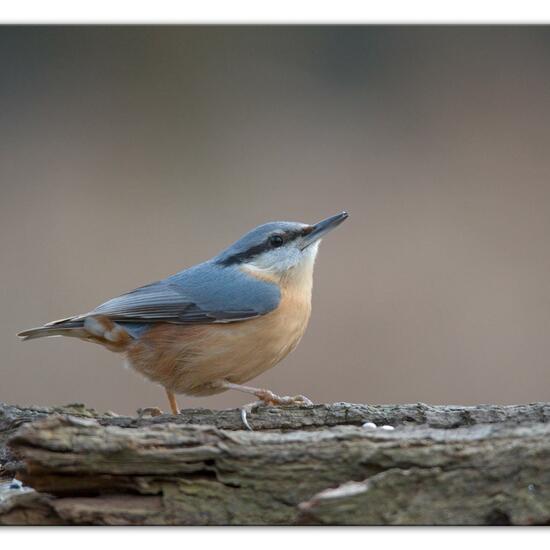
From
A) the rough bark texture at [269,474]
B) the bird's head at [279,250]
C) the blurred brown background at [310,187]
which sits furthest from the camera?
the blurred brown background at [310,187]

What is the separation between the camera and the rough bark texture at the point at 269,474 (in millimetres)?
Result: 2236

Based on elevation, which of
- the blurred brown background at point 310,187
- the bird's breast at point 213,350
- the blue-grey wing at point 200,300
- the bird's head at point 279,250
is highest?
the blurred brown background at point 310,187

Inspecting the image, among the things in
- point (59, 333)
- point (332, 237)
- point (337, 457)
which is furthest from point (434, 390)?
point (337, 457)

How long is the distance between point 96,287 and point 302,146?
1736 mm

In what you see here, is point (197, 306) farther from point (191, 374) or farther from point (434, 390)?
point (434, 390)

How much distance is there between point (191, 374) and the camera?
325 cm

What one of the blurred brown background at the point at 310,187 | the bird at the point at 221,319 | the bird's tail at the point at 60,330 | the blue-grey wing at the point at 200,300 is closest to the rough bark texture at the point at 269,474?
the bird at the point at 221,319

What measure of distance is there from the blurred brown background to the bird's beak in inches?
73.5

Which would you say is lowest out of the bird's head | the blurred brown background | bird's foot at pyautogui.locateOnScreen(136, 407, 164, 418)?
bird's foot at pyautogui.locateOnScreen(136, 407, 164, 418)

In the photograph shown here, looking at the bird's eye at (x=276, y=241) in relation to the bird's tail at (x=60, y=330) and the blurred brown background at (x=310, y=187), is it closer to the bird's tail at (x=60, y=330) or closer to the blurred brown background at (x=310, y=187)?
the bird's tail at (x=60, y=330)

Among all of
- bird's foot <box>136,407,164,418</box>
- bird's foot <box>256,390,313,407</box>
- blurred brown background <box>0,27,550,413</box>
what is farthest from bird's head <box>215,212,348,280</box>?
blurred brown background <box>0,27,550,413</box>

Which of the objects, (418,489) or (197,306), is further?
(197,306)

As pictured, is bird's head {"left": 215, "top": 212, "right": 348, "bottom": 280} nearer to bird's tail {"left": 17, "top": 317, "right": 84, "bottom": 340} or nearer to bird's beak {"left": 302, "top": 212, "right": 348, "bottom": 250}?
bird's beak {"left": 302, "top": 212, "right": 348, "bottom": 250}

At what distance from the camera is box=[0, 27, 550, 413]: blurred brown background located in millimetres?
5414
